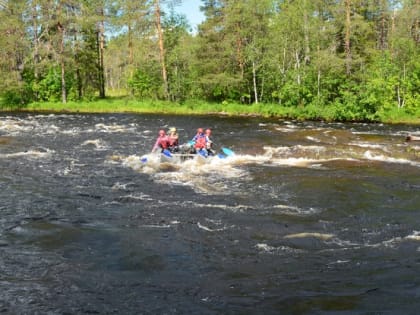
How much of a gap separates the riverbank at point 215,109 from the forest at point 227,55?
0.18 metres

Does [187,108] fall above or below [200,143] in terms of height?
above

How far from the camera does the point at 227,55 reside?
43188 millimetres

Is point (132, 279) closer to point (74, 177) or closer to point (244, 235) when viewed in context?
point (244, 235)

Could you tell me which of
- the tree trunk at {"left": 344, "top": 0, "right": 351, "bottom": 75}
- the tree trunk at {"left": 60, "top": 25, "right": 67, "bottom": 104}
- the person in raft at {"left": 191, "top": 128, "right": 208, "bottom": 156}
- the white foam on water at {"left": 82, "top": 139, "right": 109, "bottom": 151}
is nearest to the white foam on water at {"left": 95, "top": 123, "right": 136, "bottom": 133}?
the white foam on water at {"left": 82, "top": 139, "right": 109, "bottom": 151}

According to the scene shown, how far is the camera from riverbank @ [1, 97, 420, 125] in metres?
33.8

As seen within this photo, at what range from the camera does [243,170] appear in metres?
18.2

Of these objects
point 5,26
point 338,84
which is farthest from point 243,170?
point 5,26

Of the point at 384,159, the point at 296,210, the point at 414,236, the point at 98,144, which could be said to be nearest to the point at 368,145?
the point at 384,159

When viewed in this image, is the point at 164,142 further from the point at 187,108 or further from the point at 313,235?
the point at 187,108

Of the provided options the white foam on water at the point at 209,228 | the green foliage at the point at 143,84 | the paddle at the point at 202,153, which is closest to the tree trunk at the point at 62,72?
the green foliage at the point at 143,84

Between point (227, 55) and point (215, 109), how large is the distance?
5.31m

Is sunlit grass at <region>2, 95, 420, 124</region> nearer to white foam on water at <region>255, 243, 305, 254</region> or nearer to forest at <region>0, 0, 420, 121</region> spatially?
forest at <region>0, 0, 420, 121</region>

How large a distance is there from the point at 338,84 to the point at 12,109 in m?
28.8

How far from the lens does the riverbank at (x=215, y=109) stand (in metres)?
33.8
